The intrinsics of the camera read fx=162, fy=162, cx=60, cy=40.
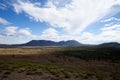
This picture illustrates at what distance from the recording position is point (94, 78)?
1842cm

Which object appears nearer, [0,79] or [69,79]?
[0,79]

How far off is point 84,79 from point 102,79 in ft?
6.85

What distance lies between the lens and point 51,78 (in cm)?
1730

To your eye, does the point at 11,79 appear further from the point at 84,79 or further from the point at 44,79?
the point at 84,79

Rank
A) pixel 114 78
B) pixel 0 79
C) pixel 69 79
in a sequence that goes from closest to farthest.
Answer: pixel 0 79, pixel 69 79, pixel 114 78

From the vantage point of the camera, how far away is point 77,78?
18.0 meters

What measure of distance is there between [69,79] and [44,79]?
2.69 meters

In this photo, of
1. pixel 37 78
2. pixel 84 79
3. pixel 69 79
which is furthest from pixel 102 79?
pixel 37 78

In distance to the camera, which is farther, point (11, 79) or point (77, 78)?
point (77, 78)

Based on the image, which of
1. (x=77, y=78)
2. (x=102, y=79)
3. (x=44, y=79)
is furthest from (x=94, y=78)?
(x=44, y=79)

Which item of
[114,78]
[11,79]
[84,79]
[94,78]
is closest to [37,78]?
[11,79]

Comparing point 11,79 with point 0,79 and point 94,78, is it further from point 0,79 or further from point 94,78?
point 94,78

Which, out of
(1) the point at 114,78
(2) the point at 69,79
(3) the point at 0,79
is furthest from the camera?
(1) the point at 114,78

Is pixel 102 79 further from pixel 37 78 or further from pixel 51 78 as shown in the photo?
pixel 37 78
